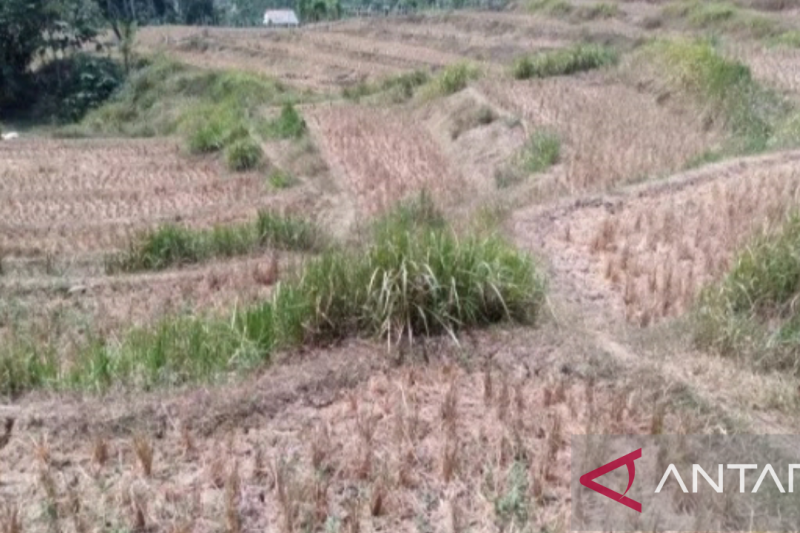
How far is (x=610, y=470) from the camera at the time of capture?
3344 millimetres

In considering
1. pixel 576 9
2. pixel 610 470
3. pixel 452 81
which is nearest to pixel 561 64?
pixel 452 81

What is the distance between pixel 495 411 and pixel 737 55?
496 inches

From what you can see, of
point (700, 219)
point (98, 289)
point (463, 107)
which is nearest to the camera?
point (700, 219)

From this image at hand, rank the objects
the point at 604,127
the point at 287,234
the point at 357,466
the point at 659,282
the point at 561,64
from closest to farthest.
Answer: the point at 357,466 → the point at 659,282 → the point at 287,234 → the point at 604,127 → the point at 561,64

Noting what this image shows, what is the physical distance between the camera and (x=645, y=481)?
3.27 m

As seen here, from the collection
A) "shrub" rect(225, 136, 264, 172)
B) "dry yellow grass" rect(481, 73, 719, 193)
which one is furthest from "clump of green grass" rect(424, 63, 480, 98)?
"shrub" rect(225, 136, 264, 172)

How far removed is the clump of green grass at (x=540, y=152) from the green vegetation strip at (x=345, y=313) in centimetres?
485

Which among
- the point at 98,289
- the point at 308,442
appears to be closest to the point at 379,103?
the point at 98,289

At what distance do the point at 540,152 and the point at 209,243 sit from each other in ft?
12.4

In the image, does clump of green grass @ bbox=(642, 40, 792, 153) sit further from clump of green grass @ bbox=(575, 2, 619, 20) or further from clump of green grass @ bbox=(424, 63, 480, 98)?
clump of green grass @ bbox=(575, 2, 619, 20)

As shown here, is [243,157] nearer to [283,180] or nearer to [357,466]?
[283,180]

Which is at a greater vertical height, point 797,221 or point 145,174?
point 797,221

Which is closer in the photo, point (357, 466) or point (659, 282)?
point (357, 466)

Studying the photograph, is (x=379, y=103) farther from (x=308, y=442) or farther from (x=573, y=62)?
(x=308, y=442)
